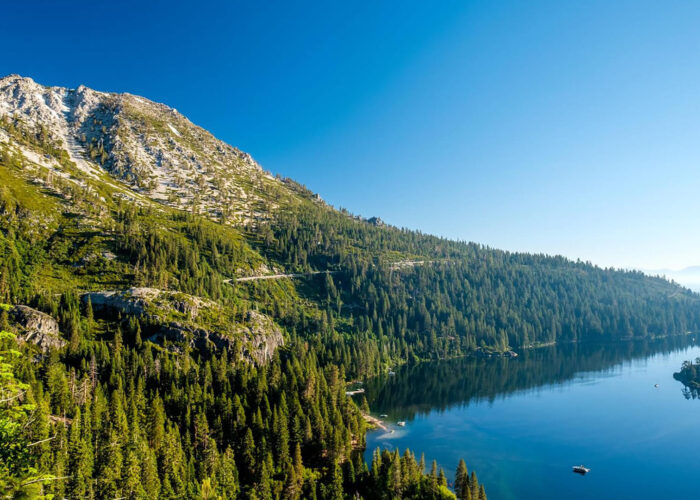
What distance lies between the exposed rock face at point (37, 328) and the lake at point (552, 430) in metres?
96.4

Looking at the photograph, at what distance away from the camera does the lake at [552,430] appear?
91438mm

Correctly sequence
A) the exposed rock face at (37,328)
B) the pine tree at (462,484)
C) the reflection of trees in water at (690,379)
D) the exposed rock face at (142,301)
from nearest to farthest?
the pine tree at (462,484) < the exposed rock face at (37,328) < the exposed rock face at (142,301) < the reflection of trees in water at (690,379)

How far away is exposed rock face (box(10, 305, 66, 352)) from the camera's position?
110188mm

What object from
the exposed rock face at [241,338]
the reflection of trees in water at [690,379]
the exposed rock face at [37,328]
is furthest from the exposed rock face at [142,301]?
the reflection of trees in water at [690,379]

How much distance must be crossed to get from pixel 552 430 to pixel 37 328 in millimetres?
158410

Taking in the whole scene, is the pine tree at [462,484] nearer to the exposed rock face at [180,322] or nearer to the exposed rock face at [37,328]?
the exposed rock face at [180,322]

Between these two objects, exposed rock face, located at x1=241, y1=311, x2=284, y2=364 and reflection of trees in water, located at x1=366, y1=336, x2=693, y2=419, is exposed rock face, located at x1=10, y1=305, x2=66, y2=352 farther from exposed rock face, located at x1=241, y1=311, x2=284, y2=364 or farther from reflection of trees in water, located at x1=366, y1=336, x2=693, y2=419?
reflection of trees in water, located at x1=366, y1=336, x2=693, y2=419

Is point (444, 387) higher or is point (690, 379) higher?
point (690, 379)

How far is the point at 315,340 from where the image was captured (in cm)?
19075

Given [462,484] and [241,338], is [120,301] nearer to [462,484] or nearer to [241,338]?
[241,338]

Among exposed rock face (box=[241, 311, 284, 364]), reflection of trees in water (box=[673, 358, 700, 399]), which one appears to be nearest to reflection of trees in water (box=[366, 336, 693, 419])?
reflection of trees in water (box=[673, 358, 700, 399])

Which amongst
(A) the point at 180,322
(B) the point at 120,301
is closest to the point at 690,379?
(A) the point at 180,322

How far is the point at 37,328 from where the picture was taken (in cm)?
11294

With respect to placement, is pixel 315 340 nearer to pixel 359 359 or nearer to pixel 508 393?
pixel 359 359
